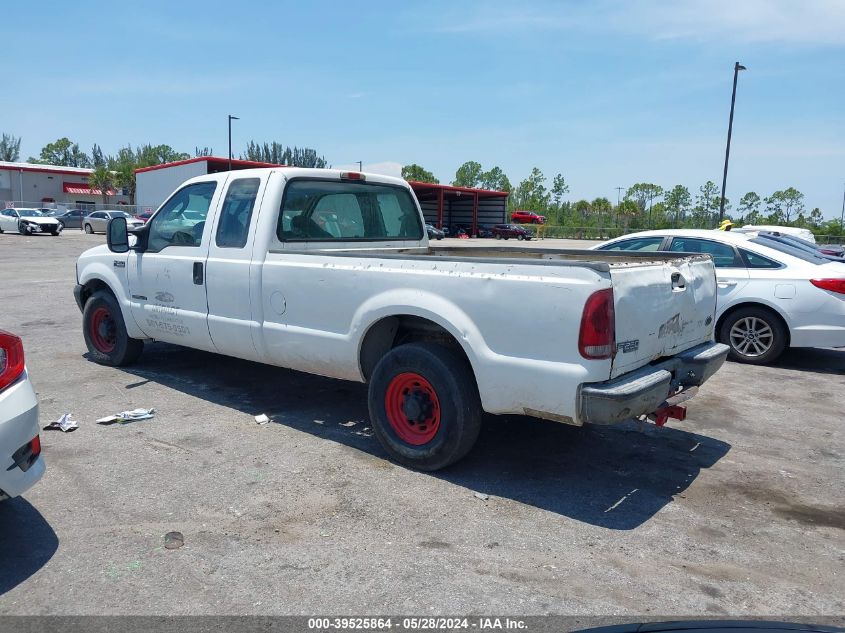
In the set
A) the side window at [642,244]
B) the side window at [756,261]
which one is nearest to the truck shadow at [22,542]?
the side window at [642,244]

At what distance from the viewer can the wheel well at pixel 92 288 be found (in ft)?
23.7

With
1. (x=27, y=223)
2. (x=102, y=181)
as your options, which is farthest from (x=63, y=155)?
(x=27, y=223)

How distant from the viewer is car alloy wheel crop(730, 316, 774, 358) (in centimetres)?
802

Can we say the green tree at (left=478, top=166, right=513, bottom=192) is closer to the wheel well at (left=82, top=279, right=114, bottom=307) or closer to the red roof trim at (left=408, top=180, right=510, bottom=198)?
the red roof trim at (left=408, top=180, right=510, bottom=198)

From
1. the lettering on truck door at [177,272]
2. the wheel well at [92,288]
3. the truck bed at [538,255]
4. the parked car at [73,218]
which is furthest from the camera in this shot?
the parked car at [73,218]

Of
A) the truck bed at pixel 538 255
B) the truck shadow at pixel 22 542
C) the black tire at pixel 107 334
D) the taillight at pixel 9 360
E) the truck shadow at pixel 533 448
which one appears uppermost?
the truck bed at pixel 538 255

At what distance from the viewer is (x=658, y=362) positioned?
14.8 ft

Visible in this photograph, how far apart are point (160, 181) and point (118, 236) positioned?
45306mm

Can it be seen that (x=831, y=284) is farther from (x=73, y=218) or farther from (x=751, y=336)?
(x=73, y=218)

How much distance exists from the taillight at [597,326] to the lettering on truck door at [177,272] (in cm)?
342

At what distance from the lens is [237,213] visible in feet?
18.9

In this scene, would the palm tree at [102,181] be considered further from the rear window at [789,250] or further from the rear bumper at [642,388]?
the rear bumper at [642,388]

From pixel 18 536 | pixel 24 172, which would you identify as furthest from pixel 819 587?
pixel 24 172

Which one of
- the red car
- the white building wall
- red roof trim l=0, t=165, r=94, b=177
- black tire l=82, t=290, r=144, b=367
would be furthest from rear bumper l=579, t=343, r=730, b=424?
red roof trim l=0, t=165, r=94, b=177
